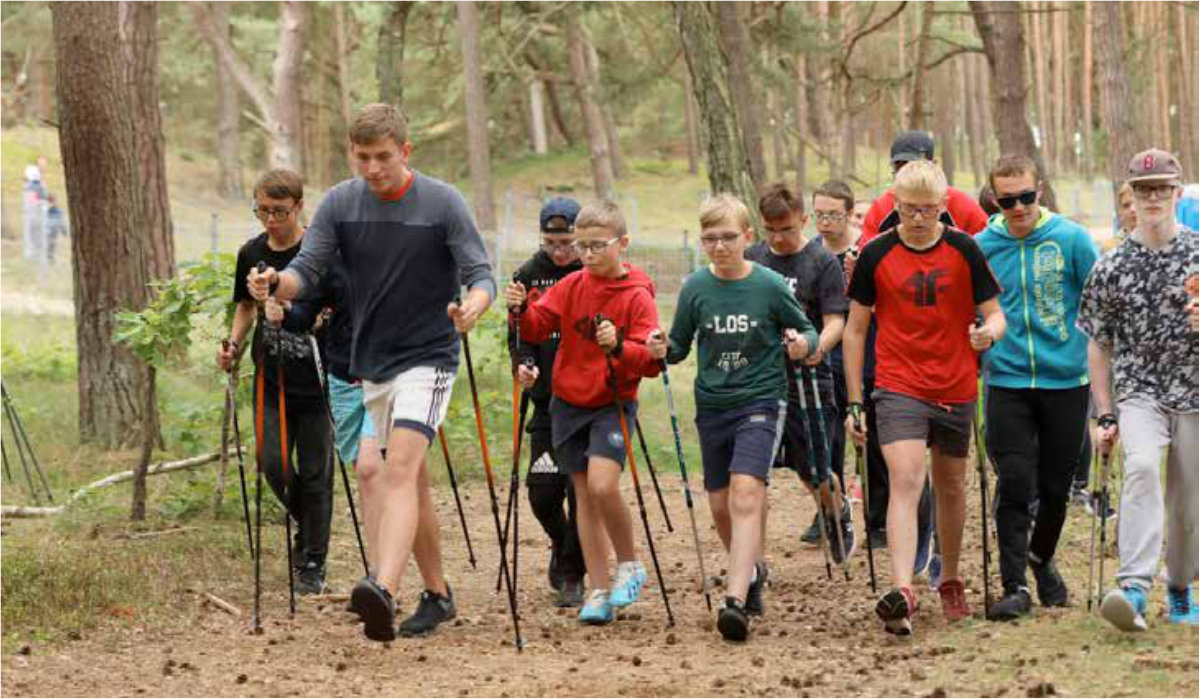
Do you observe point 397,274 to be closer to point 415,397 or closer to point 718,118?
point 415,397

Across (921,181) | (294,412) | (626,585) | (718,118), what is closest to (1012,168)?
(921,181)

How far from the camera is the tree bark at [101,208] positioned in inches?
489

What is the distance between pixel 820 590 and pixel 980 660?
7.30 feet

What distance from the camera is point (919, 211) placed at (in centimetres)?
762

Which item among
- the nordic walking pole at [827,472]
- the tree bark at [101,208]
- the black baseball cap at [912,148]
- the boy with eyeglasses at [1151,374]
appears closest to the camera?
the boy with eyeglasses at [1151,374]

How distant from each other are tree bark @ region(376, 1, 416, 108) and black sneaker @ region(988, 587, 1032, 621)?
23.1m

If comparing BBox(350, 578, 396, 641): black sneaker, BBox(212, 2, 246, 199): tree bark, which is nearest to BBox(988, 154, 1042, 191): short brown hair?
BBox(350, 578, 396, 641): black sneaker

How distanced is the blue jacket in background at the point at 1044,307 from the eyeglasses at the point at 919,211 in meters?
0.55

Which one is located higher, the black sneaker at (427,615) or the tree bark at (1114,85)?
the tree bark at (1114,85)

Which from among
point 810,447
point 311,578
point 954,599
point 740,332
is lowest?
point 954,599

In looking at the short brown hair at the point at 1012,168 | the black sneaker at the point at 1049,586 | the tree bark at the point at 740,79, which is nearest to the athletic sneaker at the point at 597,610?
the black sneaker at the point at 1049,586

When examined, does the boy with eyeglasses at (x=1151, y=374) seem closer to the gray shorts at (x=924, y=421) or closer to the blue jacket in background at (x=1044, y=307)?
the blue jacket in background at (x=1044, y=307)

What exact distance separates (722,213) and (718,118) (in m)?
9.48

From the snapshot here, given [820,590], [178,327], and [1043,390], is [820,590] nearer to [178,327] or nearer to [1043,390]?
[1043,390]
